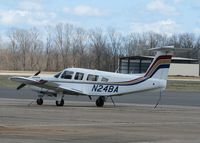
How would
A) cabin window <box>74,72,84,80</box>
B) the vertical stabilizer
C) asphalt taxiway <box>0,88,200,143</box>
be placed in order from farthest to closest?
cabin window <box>74,72,84,80</box>, the vertical stabilizer, asphalt taxiway <box>0,88,200,143</box>

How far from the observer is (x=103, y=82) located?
102 feet

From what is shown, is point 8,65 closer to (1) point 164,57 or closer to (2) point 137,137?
(1) point 164,57

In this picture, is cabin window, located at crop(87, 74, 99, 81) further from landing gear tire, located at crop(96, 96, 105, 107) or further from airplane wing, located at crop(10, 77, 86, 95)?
landing gear tire, located at crop(96, 96, 105, 107)

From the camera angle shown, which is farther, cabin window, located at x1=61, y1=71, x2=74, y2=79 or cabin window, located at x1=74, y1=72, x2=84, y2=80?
cabin window, located at x1=61, y1=71, x2=74, y2=79

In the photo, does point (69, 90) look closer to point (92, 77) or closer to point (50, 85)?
point (50, 85)

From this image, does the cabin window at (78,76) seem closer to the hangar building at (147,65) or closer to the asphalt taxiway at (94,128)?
the asphalt taxiway at (94,128)

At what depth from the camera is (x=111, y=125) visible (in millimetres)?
19391

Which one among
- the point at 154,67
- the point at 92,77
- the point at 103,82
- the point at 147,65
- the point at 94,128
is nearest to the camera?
the point at 94,128

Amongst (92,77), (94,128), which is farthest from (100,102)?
(94,128)

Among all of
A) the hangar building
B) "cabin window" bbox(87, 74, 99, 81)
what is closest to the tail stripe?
"cabin window" bbox(87, 74, 99, 81)

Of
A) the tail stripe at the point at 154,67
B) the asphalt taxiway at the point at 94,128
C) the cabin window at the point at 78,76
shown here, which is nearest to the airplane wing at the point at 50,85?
the cabin window at the point at 78,76

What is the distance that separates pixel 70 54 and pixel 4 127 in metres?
130

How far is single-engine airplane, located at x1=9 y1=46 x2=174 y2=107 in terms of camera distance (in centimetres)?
3084

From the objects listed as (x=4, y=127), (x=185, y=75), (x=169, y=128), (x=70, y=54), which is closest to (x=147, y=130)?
(x=169, y=128)
